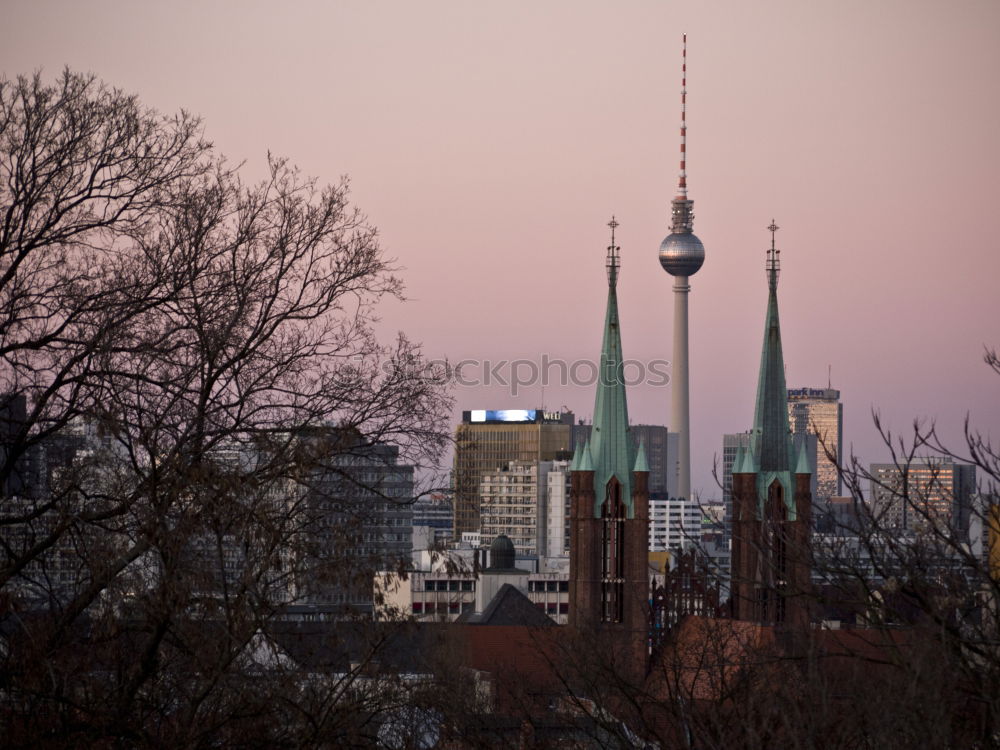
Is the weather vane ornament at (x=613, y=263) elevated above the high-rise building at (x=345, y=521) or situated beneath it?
Answer: elevated above

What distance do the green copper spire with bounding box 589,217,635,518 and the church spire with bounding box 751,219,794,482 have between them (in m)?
4.34

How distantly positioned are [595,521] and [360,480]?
41.7m

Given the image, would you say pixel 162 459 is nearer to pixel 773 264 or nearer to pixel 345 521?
pixel 345 521

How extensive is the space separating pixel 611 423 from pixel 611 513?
302 cm

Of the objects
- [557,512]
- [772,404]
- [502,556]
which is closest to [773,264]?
[772,404]

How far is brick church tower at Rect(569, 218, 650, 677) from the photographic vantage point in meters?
57.5

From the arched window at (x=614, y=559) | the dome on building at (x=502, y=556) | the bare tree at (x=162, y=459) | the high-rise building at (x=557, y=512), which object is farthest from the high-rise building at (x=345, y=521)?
the high-rise building at (x=557, y=512)

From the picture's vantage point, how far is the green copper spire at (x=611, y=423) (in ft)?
189

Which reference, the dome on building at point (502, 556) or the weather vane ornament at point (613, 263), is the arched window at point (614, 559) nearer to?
the weather vane ornament at point (613, 263)

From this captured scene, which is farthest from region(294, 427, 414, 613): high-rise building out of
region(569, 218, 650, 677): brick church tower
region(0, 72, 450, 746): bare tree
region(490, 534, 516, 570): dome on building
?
region(490, 534, 516, 570): dome on building

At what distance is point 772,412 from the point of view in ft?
193

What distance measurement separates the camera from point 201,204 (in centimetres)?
1702

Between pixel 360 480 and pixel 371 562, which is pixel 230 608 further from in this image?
pixel 360 480

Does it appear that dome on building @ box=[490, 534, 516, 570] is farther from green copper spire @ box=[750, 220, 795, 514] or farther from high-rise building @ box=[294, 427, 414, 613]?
high-rise building @ box=[294, 427, 414, 613]
